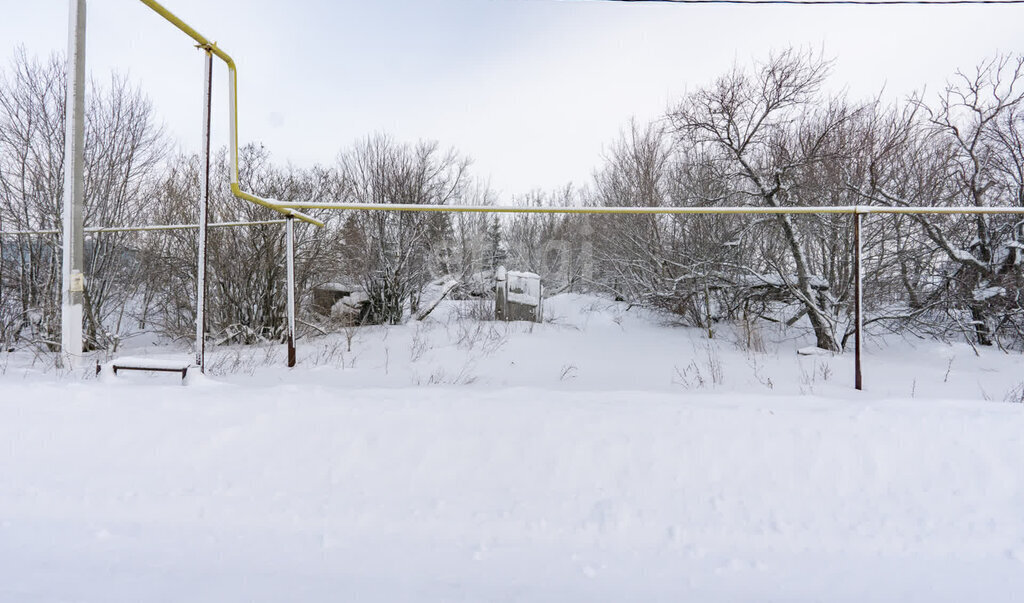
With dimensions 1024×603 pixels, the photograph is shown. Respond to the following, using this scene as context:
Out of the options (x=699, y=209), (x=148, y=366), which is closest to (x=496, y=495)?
(x=148, y=366)

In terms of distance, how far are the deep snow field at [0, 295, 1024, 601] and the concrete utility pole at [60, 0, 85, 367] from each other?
14.6 inches

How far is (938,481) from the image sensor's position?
1.95 meters

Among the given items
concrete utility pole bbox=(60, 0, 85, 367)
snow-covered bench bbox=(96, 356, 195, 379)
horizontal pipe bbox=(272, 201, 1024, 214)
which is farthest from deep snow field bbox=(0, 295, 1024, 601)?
horizontal pipe bbox=(272, 201, 1024, 214)

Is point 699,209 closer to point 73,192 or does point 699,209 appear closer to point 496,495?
point 496,495

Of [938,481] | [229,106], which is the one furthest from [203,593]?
[229,106]

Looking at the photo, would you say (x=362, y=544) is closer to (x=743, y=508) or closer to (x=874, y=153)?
(x=743, y=508)

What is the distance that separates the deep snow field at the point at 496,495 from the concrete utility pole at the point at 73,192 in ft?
1.22

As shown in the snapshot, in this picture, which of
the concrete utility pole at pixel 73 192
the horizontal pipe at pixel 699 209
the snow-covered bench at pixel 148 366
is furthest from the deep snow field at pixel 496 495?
the horizontal pipe at pixel 699 209

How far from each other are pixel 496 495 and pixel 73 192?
3.77m

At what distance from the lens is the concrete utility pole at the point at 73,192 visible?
3.05 m

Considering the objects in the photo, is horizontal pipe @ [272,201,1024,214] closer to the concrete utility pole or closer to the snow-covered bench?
the concrete utility pole

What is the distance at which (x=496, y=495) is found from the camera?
1911 mm

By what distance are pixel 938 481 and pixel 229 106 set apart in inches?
192

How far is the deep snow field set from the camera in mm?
1428
